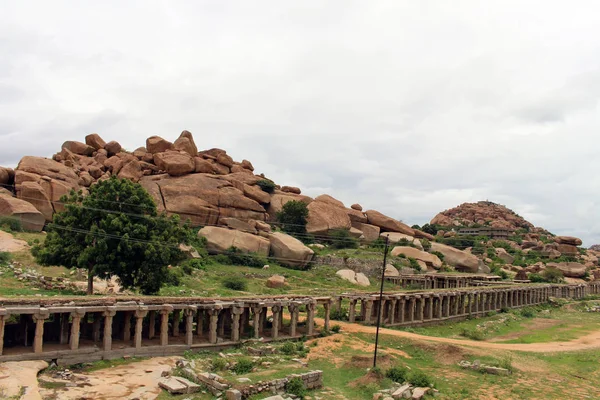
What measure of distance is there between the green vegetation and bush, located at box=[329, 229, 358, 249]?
461 centimetres

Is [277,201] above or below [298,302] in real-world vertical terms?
above

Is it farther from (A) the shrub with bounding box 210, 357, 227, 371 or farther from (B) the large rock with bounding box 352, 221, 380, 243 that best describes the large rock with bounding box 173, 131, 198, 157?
(A) the shrub with bounding box 210, 357, 227, 371

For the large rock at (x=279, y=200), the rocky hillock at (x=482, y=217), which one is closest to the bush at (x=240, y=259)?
the large rock at (x=279, y=200)

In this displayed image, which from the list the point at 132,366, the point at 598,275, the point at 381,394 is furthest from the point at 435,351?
the point at 598,275

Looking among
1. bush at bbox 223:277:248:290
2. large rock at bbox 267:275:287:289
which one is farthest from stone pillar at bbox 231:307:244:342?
large rock at bbox 267:275:287:289

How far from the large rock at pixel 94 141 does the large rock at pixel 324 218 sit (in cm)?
3602

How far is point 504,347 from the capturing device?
3328 cm

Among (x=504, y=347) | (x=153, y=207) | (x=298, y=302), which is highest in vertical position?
(x=153, y=207)

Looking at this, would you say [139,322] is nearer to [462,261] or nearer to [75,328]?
[75,328]

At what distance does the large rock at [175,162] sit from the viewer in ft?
226

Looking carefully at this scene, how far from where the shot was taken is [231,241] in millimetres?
59125

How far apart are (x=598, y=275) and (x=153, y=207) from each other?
294 ft

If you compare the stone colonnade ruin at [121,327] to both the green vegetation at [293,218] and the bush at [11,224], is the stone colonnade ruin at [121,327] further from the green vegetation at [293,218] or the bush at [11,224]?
the green vegetation at [293,218]

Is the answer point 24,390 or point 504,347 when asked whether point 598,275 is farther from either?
point 24,390
